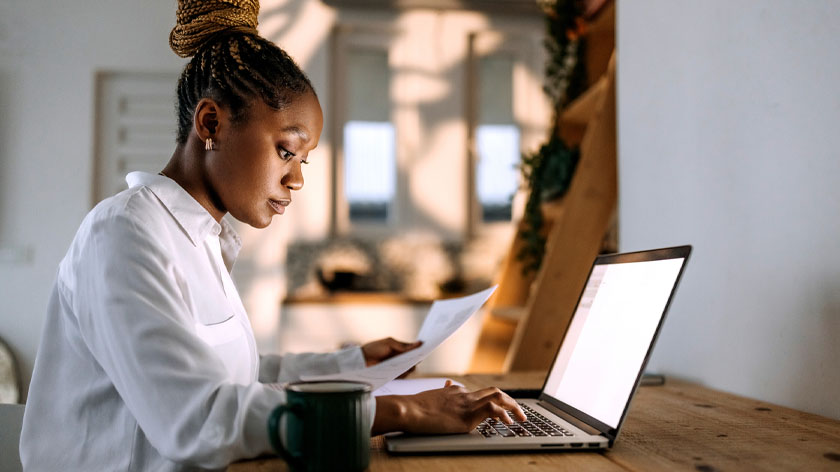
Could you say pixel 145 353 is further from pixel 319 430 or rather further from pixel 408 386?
pixel 408 386

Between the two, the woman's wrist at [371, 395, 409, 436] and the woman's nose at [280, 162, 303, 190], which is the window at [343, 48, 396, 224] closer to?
the woman's nose at [280, 162, 303, 190]

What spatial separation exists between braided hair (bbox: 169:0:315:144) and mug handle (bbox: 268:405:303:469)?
0.57 meters

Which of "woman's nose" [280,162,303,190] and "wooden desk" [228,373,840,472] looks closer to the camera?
"wooden desk" [228,373,840,472]

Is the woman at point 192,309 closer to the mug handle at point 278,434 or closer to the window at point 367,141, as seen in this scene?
the mug handle at point 278,434

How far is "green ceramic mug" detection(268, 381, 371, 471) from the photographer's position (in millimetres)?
670

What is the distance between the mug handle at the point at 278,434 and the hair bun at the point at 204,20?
0.76 m

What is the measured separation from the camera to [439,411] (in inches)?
34.0

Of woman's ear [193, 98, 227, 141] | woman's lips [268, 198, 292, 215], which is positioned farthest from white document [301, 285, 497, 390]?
woman's ear [193, 98, 227, 141]

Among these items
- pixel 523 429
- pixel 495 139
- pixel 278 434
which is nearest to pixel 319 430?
pixel 278 434

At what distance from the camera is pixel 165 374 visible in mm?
779

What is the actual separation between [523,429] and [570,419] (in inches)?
4.9

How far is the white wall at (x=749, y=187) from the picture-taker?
1.05m

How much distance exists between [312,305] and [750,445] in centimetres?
327

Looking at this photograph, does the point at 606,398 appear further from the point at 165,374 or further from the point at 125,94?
the point at 125,94
